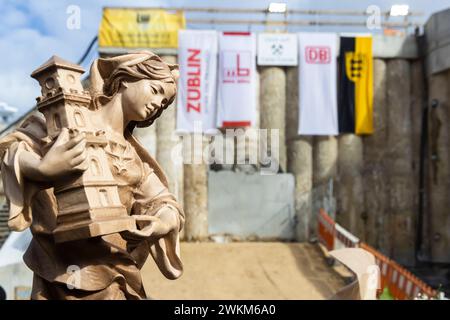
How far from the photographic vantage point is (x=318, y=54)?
56.2ft

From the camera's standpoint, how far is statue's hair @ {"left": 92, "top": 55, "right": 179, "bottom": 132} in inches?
134

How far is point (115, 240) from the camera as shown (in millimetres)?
3217

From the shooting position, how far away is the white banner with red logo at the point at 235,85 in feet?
55.1

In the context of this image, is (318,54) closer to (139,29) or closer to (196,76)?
(196,76)

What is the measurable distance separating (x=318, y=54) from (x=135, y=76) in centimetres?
1454

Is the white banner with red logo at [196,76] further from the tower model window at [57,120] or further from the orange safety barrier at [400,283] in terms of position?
the tower model window at [57,120]


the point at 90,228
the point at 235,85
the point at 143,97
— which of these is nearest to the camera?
the point at 90,228

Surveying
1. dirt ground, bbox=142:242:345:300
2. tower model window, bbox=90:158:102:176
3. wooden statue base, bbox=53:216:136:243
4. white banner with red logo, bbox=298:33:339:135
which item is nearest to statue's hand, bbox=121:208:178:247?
wooden statue base, bbox=53:216:136:243

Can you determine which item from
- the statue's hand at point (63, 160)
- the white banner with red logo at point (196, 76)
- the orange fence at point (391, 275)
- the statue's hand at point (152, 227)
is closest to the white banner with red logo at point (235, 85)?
the white banner with red logo at point (196, 76)

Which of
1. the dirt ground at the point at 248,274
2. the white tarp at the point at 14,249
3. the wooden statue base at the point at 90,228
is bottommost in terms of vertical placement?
the dirt ground at the point at 248,274

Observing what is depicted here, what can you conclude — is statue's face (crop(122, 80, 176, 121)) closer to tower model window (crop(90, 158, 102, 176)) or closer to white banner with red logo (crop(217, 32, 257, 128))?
tower model window (crop(90, 158, 102, 176))

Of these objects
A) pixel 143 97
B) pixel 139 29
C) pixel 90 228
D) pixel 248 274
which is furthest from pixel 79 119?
pixel 139 29

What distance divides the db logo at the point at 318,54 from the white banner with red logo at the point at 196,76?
10.1 ft
